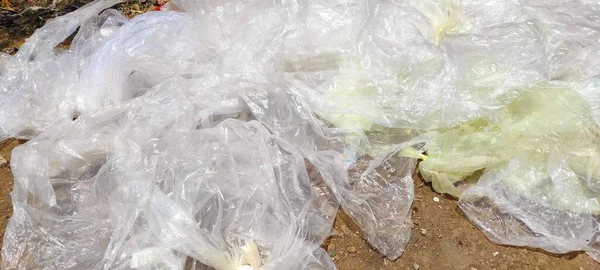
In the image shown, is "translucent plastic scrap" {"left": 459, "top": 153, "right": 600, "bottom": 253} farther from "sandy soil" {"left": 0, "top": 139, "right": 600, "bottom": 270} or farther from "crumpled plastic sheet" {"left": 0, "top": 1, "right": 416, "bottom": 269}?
"crumpled plastic sheet" {"left": 0, "top": 1, "right": 416, "bottom": 269}

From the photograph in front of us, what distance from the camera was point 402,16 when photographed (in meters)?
1.75

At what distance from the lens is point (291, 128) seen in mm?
1616

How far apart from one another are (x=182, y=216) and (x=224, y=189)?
16 centimetres

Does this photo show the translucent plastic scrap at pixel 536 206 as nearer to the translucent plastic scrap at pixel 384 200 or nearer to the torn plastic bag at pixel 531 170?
the torn plastic bag at pixel 531 170

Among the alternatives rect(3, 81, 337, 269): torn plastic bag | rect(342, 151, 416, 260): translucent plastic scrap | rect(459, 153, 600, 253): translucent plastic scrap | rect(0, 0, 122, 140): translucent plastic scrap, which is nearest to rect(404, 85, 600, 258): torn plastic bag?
rect(459, 153, 600, 253): translucent plastic scrap

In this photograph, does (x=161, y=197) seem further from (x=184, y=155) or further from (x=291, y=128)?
(x=291, y=128)

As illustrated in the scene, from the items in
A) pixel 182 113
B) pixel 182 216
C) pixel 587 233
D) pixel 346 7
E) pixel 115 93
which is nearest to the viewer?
pixel 182 216

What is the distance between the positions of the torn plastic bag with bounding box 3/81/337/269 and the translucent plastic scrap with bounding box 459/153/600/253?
1.75ft

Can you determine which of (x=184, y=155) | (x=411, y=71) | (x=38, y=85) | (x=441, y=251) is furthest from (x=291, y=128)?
(x=38, y=85)

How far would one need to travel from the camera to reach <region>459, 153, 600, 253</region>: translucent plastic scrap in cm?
146

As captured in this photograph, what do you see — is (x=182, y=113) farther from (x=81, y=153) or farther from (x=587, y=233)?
(x=587, y=233)

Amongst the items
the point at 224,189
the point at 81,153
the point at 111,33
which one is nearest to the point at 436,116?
the point at 224,189

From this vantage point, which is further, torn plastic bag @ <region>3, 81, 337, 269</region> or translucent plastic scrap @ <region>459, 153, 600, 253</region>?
translucent plastic scrap @ <region>459, 153, 600, 253</region>

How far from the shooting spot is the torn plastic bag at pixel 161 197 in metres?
1.30
